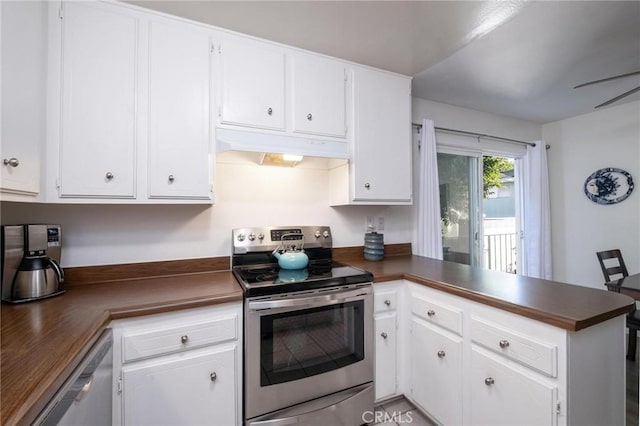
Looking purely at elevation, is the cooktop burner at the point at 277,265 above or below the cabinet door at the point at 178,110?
below

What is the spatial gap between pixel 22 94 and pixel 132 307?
0.98 metres

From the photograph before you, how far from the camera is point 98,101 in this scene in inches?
54.0

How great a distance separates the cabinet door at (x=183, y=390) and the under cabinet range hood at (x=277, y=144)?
1.09 meters

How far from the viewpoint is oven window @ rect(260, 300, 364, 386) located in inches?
55.7

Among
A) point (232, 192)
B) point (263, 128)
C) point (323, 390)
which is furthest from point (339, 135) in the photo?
point (323, 390)

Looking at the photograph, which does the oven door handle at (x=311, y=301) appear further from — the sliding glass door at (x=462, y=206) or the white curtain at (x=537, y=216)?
the white curtain at (x=537, y=216)

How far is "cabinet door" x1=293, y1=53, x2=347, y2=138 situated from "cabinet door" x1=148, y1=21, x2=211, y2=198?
1.82 feet

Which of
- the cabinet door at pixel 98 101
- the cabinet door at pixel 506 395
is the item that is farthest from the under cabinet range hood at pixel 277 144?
the cabinet door at pixel 506 395

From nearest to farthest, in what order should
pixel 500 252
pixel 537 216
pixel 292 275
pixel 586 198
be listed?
pixel 292 275
pixel 586 198
pixel 537 216
pixel 500 252

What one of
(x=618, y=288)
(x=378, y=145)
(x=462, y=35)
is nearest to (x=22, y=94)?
(x=378, y=145)

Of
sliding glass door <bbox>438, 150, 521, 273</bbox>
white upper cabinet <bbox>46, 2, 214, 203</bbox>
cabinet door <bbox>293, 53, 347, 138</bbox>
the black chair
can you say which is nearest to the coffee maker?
white upper cabinet <bbox>46, 2, 214, 203</bbox>

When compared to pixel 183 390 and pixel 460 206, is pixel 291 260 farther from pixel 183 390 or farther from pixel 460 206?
pixel 460 206

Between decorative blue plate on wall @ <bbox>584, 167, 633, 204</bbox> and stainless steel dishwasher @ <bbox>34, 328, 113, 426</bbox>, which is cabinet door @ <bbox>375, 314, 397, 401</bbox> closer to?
stainless steel dishwasher @ <bbox>34, 328, 113, 426</bbox>

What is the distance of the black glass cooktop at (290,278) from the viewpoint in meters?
1.42
